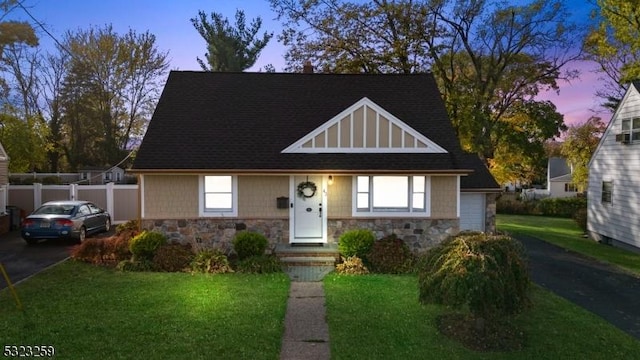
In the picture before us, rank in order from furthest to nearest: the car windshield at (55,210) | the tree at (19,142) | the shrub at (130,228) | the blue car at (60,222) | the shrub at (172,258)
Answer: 1. the tree at (19,142)
2. the car windshield at (55,210)
3. the blue car at (60,222)
4. the shrub at (130,228)
5. the shrub at (172,258)

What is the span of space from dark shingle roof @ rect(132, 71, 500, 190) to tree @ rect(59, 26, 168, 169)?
920 inches

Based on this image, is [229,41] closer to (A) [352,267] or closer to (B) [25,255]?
(B) [25,255]

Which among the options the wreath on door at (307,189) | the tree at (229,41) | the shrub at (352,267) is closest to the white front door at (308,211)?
the wreath on door at (307,189)

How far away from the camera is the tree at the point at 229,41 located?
3147 cm

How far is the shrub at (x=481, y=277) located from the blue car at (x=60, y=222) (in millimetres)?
12465

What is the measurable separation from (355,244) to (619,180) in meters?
12.7

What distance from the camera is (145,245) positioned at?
12.2 m

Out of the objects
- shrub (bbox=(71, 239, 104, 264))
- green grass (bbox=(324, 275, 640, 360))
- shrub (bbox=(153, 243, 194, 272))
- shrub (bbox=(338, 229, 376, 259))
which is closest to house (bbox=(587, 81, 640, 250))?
green grass (bbox=(324, 275, 640, 360))

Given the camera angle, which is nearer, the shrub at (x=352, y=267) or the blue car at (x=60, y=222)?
the shrub at (x=352, y=267)

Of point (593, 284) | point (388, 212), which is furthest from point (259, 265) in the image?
point (593, 284)

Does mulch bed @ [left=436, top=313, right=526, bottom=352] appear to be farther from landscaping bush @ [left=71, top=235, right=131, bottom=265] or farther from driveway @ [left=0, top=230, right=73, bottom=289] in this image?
driveway @ [left=0, top=230, right=73, bottom=289]

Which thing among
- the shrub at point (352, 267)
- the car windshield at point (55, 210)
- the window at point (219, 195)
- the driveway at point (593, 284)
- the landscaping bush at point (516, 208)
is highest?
the window at point (219, 195)

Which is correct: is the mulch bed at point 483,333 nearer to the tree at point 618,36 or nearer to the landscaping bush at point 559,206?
the tree at point 618,36

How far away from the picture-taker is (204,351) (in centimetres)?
655
